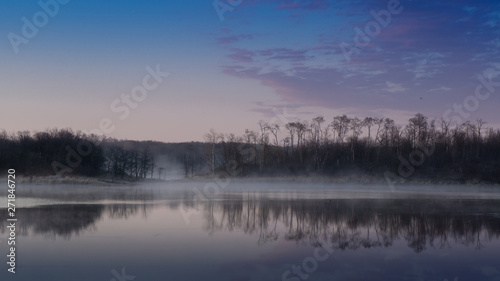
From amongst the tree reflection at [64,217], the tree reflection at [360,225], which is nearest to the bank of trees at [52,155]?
the tree reflection at [64,217]

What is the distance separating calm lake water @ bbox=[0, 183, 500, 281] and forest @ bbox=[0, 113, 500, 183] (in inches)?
1608

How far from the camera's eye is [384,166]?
6981 cm

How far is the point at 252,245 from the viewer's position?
13.3 m

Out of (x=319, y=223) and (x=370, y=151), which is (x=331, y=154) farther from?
(x=319, y=223)

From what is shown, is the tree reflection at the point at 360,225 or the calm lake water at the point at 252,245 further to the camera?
the tree reflection at the point at 360,225

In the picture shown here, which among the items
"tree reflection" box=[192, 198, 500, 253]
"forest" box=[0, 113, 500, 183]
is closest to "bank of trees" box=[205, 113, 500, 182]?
"forest" box=[0, 113, 500, 183]

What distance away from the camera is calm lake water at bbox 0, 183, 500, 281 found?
9820mm

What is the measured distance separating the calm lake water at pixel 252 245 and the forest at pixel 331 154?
134ft

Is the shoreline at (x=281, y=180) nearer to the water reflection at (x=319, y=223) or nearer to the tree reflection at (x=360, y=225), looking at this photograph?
the water reflection at (x=319, y=223)

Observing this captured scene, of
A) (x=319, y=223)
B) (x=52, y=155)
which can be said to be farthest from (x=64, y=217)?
(x=52, y=155)

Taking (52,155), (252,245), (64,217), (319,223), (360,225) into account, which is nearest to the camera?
(252,245)

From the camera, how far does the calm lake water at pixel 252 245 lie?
9.82 metres

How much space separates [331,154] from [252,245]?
6612 cm

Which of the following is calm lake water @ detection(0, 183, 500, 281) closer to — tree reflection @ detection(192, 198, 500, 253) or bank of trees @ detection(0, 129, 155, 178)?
tree reflection @ detection(192, 198, 500, 253)
